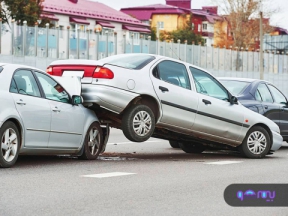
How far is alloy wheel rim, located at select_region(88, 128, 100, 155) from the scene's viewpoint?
1366 cm

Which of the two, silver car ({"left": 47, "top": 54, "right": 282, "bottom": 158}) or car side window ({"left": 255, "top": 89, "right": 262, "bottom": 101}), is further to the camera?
car side window ({"left": 255, "top": 89, "right": 262, "bottom": 101})

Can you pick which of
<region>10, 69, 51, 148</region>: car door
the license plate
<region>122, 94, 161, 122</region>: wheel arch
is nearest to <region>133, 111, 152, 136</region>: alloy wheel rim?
<region>122, 94, 161, 122</region>: wheel arch

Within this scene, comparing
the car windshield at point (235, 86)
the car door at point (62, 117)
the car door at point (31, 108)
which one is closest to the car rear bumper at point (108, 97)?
the car door at point (62, 117)

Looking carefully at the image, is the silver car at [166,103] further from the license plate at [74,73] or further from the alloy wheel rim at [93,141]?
the alloy wheel rim at [93,141]

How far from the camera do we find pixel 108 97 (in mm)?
13156

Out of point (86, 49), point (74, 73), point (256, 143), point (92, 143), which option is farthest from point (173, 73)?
point (86, 49)

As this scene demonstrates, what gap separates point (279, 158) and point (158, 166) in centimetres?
350

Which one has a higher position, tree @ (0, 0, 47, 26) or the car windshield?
tree @ (0, 0, 47, 26)

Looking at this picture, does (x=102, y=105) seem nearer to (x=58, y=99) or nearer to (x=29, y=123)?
(x=58, y=99)

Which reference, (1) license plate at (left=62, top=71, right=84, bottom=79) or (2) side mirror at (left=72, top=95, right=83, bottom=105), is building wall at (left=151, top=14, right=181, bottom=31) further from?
(2) side mirror at (left=72, top=95, right=83, bottom=105)

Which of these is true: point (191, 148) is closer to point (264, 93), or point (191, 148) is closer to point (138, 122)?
point (264, 93)

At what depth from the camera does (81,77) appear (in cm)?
1350

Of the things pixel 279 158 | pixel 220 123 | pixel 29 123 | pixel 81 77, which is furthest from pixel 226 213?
pixel 279 158

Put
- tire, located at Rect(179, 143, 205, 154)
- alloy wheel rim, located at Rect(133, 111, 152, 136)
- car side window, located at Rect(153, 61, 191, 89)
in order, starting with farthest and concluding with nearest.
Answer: tire, located at Rect(179, 143, 205, 154) → car side window, located at Rect(153, 61, 191, 89) → alloy wheel rim, located at Rect(133, 111, 152, 136)
